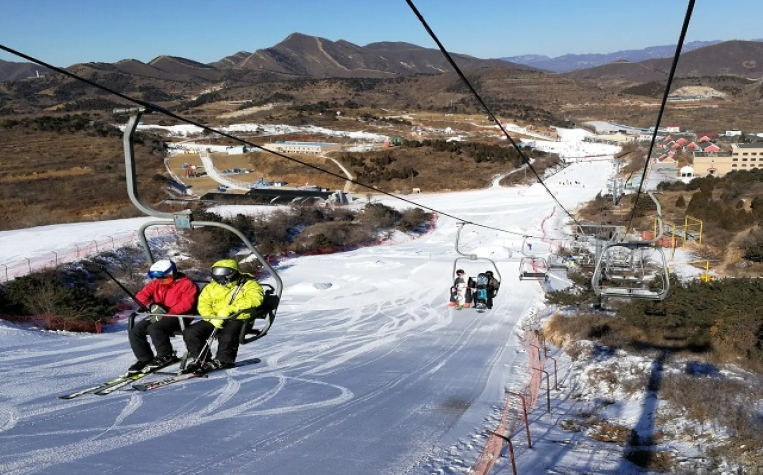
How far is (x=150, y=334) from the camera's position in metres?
6.49

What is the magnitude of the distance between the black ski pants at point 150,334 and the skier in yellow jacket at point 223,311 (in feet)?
0.81

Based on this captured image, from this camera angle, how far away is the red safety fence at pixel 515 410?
31.5 ft

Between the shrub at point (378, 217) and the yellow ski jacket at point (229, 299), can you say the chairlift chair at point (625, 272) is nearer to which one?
the yellow ski jacket at point (229, 299)

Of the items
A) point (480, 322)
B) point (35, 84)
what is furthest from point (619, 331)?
point (35, 84)

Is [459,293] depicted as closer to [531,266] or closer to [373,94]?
[531,266]

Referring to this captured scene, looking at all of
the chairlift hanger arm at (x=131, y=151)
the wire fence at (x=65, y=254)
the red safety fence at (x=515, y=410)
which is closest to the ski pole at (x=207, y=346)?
the chairlift hanger arm at (x=131, y=151)

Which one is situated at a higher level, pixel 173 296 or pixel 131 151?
pixel 131 151

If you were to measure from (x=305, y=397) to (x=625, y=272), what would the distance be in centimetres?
819

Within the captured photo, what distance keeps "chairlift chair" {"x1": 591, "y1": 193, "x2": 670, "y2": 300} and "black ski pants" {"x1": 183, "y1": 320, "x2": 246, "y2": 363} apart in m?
6.54

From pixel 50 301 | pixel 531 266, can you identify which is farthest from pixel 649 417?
pixel 50 301

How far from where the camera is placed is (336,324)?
67.2 feet

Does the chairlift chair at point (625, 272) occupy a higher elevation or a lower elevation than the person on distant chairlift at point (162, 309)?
lower

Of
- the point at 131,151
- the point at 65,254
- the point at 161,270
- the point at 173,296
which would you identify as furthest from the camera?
the point at 65,254

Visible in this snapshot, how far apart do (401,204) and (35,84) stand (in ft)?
530
